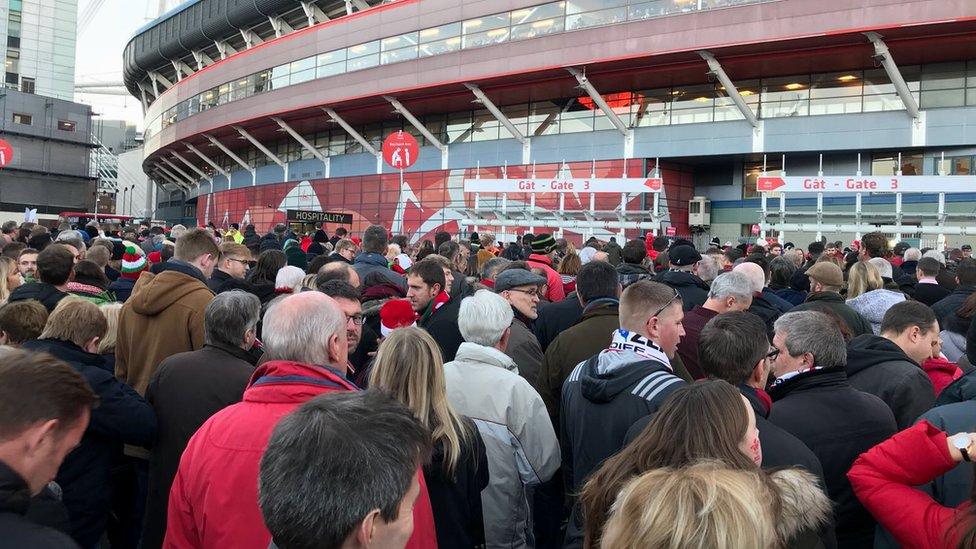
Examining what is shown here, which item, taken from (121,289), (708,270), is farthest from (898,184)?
(121,289)

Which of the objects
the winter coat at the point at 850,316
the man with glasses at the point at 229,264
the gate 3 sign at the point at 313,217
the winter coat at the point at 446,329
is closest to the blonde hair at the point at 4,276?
the man with glasses at the point at 229,264

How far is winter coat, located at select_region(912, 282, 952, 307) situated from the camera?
7266mm

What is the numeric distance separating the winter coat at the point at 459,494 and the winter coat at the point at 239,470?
37cm

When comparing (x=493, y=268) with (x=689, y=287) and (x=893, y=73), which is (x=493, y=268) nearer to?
(x=689, y=287)

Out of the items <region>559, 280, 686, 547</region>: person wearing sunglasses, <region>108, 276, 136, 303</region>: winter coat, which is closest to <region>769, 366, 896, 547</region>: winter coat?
<region>559, 280, 686, 547</region>: person wearing sunglasses

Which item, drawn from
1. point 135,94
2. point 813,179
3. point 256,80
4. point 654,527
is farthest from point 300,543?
point 135,94

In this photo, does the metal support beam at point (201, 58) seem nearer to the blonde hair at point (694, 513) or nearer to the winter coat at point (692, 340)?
the winter coat at point (692, 340)

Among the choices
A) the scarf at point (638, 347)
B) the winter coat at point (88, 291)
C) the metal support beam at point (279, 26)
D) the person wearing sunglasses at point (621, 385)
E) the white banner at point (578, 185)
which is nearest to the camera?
the person wearing sunglasses at point (621, 385)

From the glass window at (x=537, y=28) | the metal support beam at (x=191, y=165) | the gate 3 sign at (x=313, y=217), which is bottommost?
the gate 3 sign at (x=313, y=217)

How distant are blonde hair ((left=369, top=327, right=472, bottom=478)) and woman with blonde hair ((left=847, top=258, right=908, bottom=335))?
4.20 meters

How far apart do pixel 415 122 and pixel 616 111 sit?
32.2ft

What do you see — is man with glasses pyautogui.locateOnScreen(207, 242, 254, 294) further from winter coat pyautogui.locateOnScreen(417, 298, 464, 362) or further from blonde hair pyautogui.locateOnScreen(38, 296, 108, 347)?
Answer: blonde hair pyautogui.locateOnScreen(38, 296, 108, 347)

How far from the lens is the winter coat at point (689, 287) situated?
665cm

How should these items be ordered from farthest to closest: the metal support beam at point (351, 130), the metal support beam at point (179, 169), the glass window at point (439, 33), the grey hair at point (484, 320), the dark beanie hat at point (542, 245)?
the metal support beam at point (179, 169), the metal support beam at point (351, 130), the glass window at point (439, 33), the dark beanie hat at point (542, 245), the grey hair at point (484, 320)
